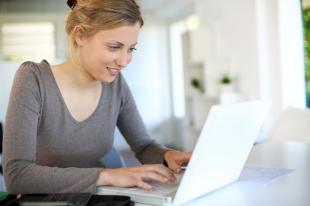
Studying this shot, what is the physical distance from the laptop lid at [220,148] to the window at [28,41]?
17.0 feet

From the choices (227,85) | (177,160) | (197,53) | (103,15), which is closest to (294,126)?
(177,160)

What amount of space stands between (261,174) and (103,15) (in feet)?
1.99

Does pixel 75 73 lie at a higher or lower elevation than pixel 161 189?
higher

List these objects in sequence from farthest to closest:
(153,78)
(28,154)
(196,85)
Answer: (153,78) → (196,85) → (28,154)

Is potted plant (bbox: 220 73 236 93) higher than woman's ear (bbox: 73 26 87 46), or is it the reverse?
woman's ear (bbox: 73 26 87 46)

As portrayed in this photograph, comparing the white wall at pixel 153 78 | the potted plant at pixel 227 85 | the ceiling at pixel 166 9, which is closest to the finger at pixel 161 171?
the potted plant at pixel 227 85

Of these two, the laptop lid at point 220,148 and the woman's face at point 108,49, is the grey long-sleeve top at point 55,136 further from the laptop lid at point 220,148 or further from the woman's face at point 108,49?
the laptop lid at point 220,148

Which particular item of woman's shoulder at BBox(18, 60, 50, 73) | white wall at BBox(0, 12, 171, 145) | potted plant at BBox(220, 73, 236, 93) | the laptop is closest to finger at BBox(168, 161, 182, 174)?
the laptop

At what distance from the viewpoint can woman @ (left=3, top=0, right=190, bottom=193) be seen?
0.98 m

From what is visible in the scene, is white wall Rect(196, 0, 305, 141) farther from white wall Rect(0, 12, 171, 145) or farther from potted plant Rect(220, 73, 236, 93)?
white wall Rect(0, 12, 171, 145)

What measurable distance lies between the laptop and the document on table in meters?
0.05

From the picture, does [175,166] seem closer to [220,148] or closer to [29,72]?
[220,148]

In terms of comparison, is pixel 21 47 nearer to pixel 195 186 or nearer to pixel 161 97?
pixel 161 97

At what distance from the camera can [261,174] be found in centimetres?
113
